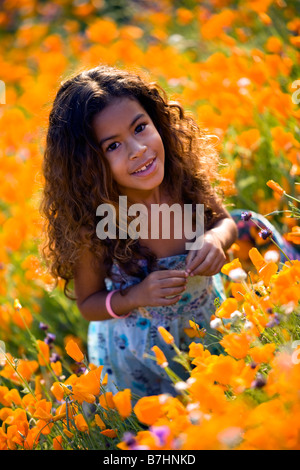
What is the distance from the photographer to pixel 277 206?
2043 millimetres

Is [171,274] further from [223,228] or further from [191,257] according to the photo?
[223,228]

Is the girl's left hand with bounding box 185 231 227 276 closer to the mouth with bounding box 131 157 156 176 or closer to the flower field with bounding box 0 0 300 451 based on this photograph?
the flower field with bounding box 0 0 300 451

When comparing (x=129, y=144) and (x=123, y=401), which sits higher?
(x=129, y=144)

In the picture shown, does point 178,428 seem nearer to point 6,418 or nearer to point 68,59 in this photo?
point 6,418

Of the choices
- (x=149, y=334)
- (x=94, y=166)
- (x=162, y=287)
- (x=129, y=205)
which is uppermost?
(x=94, y=166)

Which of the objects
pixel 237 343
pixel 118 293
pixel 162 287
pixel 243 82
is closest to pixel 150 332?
pixel 118 293

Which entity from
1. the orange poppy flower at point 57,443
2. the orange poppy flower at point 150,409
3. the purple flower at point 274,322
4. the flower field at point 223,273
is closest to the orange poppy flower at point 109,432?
the flower field at point 223,273

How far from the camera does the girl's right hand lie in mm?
1402

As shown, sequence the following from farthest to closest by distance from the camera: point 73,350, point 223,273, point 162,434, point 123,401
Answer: point 223,273
point 73,350
point 123,401
point 162,434

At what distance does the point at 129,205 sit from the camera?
1644mm

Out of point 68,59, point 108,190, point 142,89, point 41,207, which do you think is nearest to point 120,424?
point 108,190

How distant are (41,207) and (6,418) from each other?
676mm

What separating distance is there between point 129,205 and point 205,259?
327 mm

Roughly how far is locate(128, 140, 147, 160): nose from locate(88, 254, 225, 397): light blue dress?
369 millimetres
